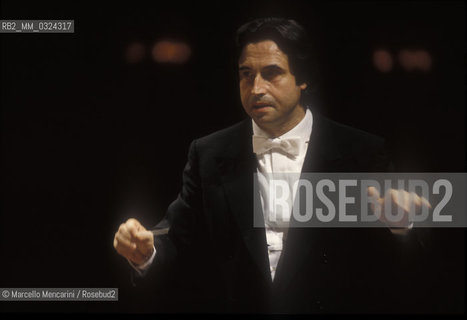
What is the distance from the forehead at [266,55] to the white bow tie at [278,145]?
339 millimetres

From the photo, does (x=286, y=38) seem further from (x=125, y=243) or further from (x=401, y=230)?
(x=125, y=243)

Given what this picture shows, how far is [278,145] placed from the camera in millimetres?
2619

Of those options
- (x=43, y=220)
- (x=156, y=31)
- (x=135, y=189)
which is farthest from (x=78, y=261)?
(x=156, y=31)

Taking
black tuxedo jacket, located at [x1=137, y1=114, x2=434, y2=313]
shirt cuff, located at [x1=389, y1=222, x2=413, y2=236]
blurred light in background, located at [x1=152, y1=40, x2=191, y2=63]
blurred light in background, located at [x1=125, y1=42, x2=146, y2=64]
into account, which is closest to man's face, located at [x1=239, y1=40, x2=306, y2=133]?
black tuxedo jacket, located at [x1=137, y1=114, x2=434, y2=313]

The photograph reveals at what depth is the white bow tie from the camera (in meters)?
2.60

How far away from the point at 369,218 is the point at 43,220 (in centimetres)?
165

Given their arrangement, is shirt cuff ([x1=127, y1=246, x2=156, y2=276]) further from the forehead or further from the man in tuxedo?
the forehead

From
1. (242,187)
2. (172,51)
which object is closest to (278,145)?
(242,187)

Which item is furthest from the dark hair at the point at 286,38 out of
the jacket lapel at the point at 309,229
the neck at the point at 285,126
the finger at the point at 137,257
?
the finger at the point at 137,257

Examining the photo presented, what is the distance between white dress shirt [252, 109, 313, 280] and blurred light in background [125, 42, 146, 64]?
69 cm

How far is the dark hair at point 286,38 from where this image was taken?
2.62 m

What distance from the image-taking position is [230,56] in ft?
9.11

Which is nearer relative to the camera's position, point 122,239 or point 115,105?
point 122,239

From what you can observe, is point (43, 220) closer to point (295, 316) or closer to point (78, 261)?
point (78, 261)
